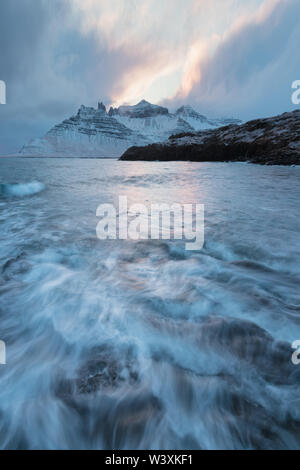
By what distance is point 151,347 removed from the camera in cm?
149

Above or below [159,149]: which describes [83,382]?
below

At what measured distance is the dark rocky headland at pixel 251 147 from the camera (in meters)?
21.9

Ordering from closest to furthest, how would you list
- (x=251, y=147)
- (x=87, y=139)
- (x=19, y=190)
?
(x=19, y=190), (x=251, y=147), (x=87, y=139)

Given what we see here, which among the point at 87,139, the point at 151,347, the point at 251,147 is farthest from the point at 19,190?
the point at 87,139

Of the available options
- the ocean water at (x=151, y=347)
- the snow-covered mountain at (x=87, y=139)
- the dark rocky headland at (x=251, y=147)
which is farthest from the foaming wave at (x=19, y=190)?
the snow-covered mountain at (x=87, y=139)

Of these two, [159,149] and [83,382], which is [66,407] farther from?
[159,149]

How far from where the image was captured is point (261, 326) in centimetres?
156

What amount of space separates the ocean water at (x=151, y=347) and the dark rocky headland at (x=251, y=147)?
69.0ft

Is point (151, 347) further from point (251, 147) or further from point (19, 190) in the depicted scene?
point (251, 147)

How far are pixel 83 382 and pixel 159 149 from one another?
1721 inches

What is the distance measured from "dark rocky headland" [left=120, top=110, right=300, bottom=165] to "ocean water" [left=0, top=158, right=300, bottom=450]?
2104 cm

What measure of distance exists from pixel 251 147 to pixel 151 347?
30.2 meters

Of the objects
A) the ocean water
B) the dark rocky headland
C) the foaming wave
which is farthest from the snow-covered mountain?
the ocean water
